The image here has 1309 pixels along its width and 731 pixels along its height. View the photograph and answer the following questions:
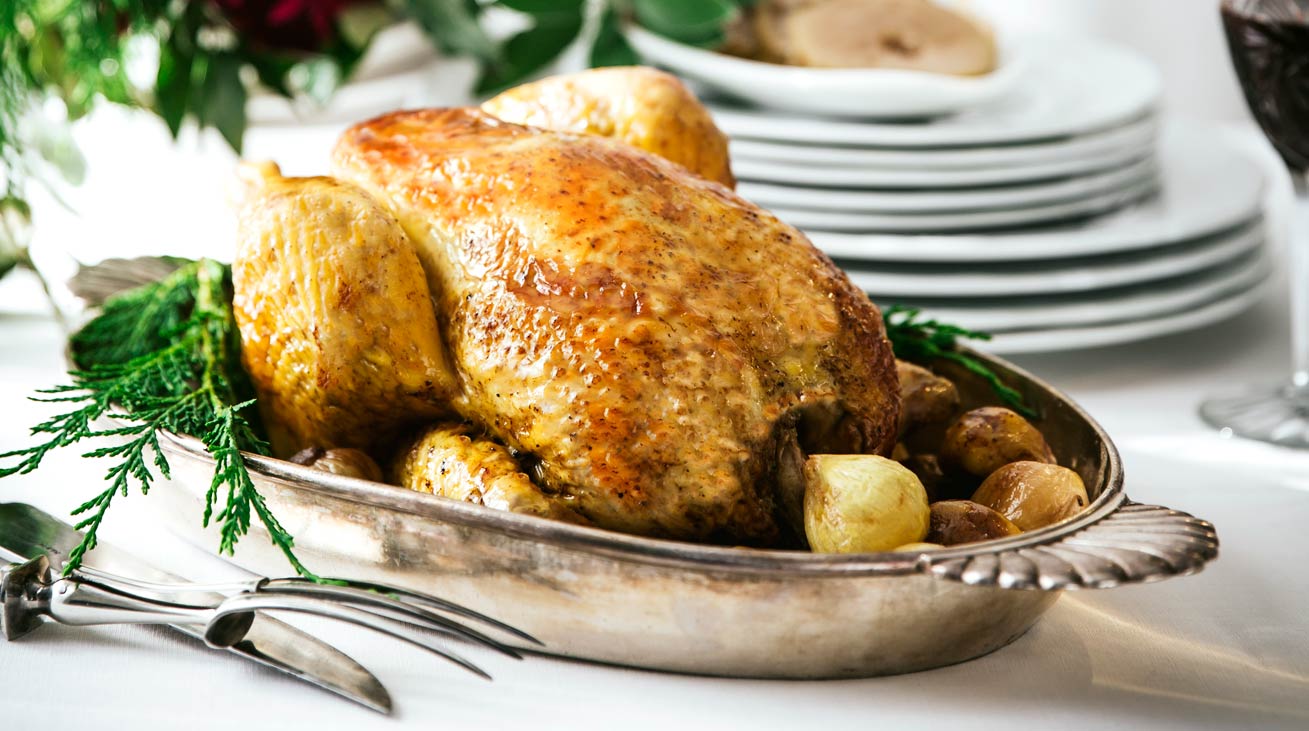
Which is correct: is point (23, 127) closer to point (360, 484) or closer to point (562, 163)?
point (562, 163)

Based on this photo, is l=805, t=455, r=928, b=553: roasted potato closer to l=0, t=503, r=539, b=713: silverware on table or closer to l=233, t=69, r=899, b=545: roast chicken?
l=233, t=69, r=899, b=545: roast chicken

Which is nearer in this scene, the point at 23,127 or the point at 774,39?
the point at 23,127

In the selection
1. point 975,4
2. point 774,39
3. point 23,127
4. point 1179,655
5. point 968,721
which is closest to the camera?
point 968,721

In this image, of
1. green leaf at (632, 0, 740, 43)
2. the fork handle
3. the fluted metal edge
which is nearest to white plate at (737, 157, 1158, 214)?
green leaf at (632, 0, 740, 43)

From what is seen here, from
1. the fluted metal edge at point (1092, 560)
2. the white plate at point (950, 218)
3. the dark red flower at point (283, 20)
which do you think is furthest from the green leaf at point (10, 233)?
the fluted metal edge at point (1092, 560)

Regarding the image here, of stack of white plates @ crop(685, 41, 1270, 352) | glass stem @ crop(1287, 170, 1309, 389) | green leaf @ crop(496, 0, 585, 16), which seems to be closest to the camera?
glass stem @ crop(1287, 170, 1309, 389)

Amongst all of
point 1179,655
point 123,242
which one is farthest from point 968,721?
point 123,242
